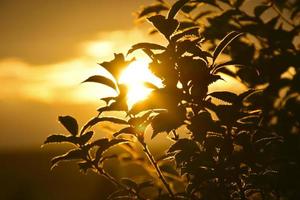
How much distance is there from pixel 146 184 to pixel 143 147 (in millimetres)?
435

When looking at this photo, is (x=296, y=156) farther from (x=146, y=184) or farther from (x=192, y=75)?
(x=192, y=75)

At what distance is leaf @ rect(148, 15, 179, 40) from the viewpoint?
2.53 m

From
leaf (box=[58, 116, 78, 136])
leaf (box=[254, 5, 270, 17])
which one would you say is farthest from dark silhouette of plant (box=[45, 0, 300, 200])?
leaf (box=[254, 5, 270, 17])

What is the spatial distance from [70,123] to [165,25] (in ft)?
2.37

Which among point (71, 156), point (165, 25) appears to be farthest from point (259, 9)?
point (71, 156)

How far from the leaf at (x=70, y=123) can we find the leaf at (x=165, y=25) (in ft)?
2.23

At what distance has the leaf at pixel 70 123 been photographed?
2.76 metres

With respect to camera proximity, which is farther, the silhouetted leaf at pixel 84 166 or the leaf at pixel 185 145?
the silhouetted leaf at pixel 84 166

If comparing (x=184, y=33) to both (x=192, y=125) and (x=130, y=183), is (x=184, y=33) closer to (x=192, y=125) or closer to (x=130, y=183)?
(x=192, y=125)

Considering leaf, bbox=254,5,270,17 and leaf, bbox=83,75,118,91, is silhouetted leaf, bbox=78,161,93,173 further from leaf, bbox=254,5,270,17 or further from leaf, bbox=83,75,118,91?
leaf, bbox=254,5,270,17

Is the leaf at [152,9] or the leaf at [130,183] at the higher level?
the leaf at [152,9]

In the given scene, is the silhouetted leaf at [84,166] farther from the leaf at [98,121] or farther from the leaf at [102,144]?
the leaf at [98,121]

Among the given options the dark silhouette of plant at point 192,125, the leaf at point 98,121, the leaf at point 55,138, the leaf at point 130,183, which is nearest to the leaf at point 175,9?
the dark silhouette of plant at point 192,125

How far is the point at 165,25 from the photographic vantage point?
254 cm
